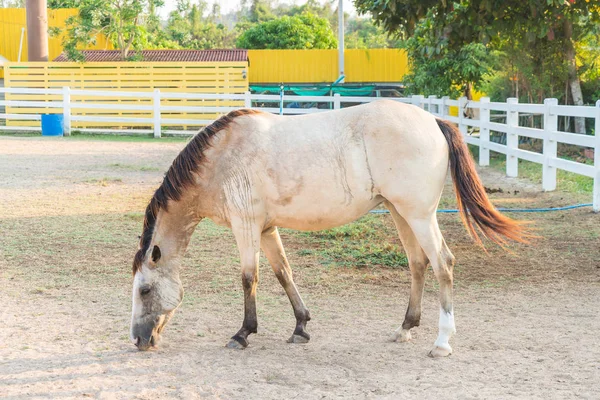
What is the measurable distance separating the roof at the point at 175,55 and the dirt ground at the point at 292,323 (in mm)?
18703

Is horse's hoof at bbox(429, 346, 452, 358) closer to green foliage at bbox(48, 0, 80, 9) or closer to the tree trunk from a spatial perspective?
the tree trunk

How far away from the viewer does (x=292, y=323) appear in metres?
5.17

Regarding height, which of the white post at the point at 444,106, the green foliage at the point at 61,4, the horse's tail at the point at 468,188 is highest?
the green foliage at the point at 61,4

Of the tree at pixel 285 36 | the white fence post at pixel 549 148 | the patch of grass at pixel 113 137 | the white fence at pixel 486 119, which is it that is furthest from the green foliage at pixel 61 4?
the white fence post at pixel 549 148

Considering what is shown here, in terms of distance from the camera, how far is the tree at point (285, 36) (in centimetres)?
3894

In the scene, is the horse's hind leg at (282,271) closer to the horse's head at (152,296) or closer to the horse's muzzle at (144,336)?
the horse's head at (152,296)

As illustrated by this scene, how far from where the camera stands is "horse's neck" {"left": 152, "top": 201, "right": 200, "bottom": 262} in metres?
4.79

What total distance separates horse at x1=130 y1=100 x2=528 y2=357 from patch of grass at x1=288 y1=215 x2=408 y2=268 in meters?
2.01

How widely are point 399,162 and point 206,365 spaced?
1693mm

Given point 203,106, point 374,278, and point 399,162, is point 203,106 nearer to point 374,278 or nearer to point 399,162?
point 374,278

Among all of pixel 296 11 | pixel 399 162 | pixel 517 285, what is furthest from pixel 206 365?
pixel 296 11

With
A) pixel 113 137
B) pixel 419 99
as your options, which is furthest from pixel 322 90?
pixel 113 137

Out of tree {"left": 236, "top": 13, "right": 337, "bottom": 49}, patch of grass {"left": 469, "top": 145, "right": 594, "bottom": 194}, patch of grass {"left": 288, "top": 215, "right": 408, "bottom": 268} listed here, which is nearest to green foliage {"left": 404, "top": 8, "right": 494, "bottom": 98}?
patch of grass {"left": 469, "top": 145, "right": 594, "bottom": 194}

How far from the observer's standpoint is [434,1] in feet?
23.0
